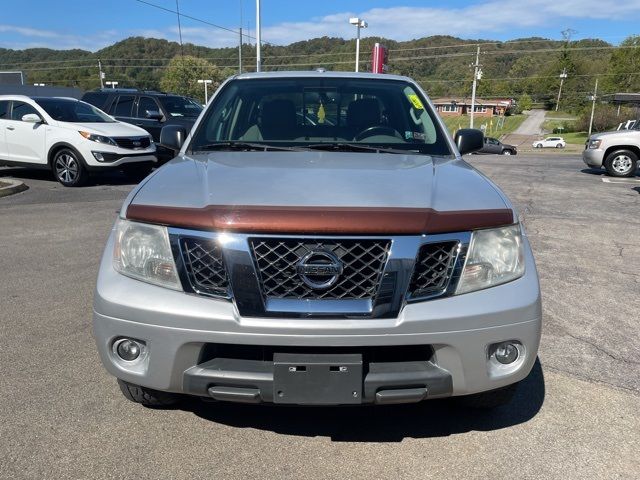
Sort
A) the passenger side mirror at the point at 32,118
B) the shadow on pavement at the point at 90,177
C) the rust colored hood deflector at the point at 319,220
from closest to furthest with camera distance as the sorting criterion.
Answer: the rust colored hood deflector at the point at 319,220 → the passenger side mirror at the point at 32,118 → the shadow on pavement at the point at 90,177

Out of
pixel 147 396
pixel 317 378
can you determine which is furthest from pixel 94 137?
pixel 317 378

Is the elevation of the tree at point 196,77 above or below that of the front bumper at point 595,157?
above

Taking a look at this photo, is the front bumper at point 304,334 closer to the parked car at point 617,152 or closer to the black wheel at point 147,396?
the black wheel at point 147,396

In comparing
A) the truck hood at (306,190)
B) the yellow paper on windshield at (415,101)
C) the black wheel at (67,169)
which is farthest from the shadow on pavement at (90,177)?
the truck hood at (306,190)

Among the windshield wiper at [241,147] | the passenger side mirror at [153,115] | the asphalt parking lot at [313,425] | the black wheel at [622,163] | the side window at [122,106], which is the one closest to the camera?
the asphalt parking lot at [313,425]

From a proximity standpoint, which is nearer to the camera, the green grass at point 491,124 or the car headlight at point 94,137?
the car headlight at point 94,137

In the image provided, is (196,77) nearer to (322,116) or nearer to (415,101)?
(415,101)

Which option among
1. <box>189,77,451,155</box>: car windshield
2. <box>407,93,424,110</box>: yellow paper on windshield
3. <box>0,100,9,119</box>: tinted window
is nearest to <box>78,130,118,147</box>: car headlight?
<box>0,100,9,119</box>: tinted window

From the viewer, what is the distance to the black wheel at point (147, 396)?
108 inches

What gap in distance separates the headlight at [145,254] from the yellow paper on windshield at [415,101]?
2285 mm

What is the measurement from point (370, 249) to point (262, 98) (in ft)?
6.80

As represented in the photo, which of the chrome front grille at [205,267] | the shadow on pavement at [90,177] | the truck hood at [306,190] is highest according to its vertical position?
the truck hood at [306,190]

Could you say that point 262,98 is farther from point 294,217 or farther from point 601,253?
point 601,253

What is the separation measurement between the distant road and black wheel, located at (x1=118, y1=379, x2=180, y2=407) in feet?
305
